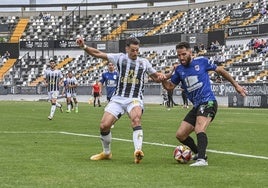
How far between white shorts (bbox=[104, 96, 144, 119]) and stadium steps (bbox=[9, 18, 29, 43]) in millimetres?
75845

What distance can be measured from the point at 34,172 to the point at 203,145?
3193 mm

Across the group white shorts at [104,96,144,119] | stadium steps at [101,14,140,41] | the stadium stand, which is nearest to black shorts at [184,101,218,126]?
white shorts at [104,96,144,119]

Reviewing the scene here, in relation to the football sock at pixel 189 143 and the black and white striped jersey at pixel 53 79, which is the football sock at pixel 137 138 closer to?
the football sock at pixel 189 143

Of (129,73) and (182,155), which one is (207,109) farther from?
(129,73)

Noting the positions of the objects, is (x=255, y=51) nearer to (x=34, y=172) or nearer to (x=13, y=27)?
(x=13, y=27)

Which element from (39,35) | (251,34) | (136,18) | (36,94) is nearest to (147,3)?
(136,18)

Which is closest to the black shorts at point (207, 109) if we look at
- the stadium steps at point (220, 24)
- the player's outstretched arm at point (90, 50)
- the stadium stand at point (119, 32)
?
the player's outstretched arm at point (90, 50)

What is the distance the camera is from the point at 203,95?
494 inches

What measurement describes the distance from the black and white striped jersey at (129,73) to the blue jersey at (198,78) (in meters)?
0.90

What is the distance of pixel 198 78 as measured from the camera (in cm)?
1251

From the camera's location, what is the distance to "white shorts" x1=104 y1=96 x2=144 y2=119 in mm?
13102

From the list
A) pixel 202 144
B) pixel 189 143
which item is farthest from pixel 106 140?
pixel 202 144

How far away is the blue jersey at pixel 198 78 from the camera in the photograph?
1252cm

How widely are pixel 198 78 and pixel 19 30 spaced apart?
82.5 metres
